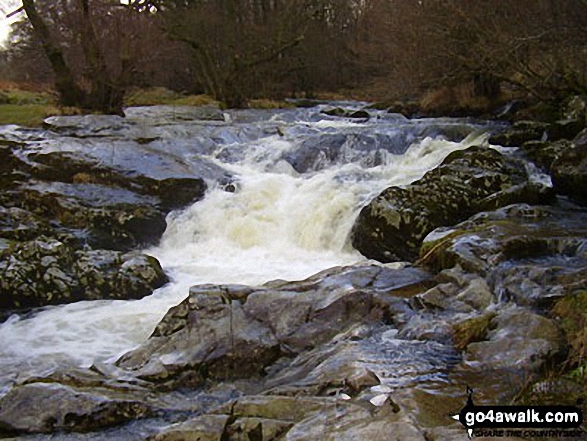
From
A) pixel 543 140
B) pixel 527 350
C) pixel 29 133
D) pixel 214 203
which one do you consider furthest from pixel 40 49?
pixel 527 350

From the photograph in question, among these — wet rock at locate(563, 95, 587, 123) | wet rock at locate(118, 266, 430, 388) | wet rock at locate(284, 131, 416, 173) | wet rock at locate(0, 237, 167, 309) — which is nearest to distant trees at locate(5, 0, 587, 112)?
wet rock at locate(563, 95, 587, 123)

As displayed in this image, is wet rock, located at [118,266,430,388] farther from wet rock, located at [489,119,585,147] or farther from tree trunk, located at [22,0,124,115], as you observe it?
tree trunk, located at [22,0,124,115]

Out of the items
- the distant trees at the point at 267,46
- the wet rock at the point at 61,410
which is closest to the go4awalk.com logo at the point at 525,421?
the wet rock at the point at 61,410

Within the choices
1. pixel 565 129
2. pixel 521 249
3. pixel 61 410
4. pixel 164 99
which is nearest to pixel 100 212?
pixel 61 410

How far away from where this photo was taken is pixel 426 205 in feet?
Answer: 30.2

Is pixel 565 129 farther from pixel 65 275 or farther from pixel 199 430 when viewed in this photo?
pixel 199 430

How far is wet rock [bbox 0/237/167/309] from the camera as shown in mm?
8055

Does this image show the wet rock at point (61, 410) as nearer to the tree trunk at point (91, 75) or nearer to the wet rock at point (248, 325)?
the wet rock at point (248, 325)

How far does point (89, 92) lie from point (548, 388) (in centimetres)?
1560

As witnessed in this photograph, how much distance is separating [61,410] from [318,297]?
8.73ft

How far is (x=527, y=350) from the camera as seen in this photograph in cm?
437

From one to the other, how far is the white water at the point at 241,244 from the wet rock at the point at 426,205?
0.45 m

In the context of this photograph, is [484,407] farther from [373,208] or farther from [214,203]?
[214,203]

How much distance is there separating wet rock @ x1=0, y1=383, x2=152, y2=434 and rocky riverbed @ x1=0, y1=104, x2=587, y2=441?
0.05 ft
